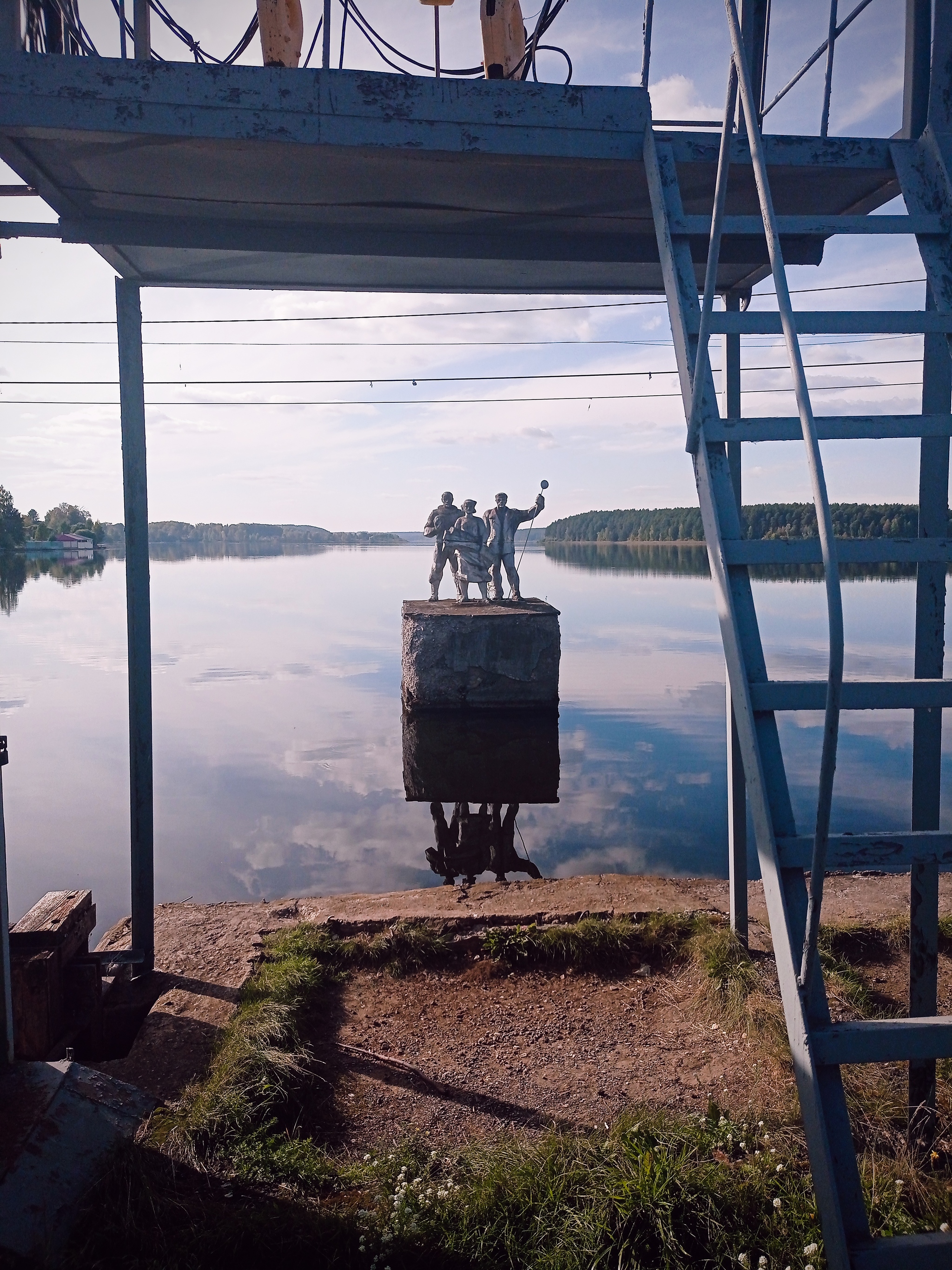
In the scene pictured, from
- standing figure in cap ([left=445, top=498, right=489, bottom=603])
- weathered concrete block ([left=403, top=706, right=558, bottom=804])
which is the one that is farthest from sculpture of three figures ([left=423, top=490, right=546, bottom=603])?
weathered concrete block ([left=403, top=706, right=558, bottom=804])

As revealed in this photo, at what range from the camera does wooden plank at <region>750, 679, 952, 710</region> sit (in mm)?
1965

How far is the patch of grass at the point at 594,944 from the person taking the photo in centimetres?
438

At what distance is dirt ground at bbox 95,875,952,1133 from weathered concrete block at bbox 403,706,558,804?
5039mm

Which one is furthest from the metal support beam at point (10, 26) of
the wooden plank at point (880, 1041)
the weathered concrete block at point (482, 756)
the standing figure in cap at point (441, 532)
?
the standing figure in cap at point (441, 532)

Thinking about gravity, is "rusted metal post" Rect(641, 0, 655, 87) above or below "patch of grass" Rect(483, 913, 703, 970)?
above

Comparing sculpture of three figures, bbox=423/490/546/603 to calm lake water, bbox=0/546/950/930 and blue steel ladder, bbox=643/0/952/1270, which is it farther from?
blue steel ladder, bbox=643/0/952/1270

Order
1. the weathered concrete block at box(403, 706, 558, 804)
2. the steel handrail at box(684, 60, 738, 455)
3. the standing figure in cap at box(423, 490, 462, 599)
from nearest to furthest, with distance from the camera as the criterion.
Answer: the steel handrail at box(684, 60, 738, 455) → the weathered concrete block at box(403, 706, 558, 804) → the standing figure in cap at box(423, 490, 462, 599)

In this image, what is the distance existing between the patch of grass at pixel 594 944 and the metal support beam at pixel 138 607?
176 cm

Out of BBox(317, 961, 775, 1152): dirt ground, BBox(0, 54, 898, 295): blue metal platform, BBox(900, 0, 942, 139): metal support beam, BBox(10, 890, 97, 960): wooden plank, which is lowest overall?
BBox(317, 961, 775, 1152): dirt ground

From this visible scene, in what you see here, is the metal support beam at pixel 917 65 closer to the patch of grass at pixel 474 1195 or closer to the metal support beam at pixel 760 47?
the metal support beam at pixel 760 47

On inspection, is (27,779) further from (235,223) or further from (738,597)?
(738,597)

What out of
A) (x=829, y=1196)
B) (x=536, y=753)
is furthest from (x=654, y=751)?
(x=829, y=1196)

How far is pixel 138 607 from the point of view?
4164 millimetres

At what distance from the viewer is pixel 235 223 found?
3564mm
